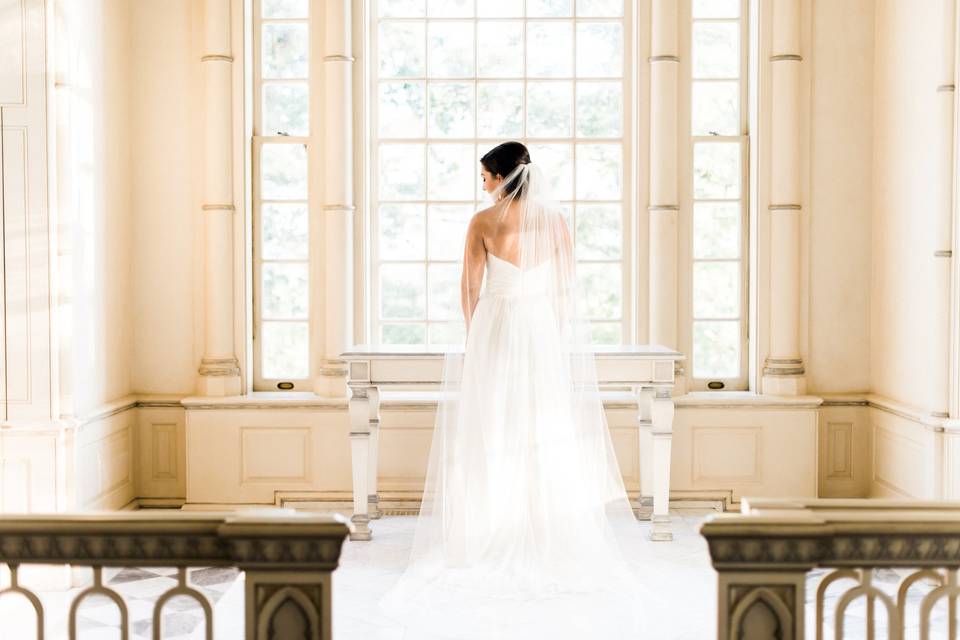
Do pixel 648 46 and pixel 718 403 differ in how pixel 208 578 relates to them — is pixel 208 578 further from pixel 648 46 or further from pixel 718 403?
pixel 648 46

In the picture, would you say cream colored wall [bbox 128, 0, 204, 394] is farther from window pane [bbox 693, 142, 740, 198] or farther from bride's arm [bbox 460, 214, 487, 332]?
window pane [bbox 693, 142, 740, 198]

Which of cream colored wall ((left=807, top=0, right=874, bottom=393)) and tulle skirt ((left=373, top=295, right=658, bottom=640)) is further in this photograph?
cream colored wall ((left=807, top=0, right=874, bottom=393))

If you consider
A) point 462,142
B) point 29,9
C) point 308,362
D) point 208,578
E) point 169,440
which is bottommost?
point 208,578

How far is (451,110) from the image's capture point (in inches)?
237

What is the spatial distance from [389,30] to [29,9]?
2197 mm

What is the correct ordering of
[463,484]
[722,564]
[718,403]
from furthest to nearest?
1. [718,403]
2. [463,484]
3. [722,564]

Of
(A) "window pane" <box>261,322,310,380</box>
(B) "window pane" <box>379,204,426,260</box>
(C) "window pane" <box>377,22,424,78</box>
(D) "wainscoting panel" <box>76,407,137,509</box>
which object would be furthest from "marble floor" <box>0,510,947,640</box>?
(C) "window pane" <box>377,22,424,78</box>

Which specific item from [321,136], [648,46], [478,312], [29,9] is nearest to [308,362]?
[321,136]

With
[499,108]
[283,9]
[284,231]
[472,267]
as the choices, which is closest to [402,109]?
[499,108]

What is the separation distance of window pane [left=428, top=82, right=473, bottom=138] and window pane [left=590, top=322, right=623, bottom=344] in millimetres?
1445

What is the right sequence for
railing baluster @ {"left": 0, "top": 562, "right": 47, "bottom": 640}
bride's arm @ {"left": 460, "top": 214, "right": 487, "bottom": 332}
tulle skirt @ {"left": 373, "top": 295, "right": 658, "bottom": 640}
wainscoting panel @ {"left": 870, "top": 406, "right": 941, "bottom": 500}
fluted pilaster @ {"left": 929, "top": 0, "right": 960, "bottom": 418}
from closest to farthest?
railing baluster @ {"left": 0, "top": 562, "right": 47, "bottom": 640}
tulle skirt @ {"left": 373, "top": 295, "right": 658, "bottom": 640}
bride's arm @ {"left": 460, "top": 214, "right": 487, "bottom": 332}
fluted pilaster @ {"left": 929, "top": 0, "right": 960, "bottom": 418}
wainscoting panel @ {"left": 870, "top": 406, "right": 941, "bottom": 500}

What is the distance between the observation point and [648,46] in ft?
19.3

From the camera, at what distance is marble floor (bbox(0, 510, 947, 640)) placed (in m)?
3.87

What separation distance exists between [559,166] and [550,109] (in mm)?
363
